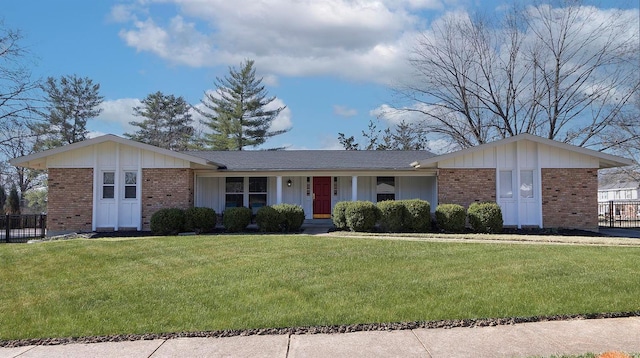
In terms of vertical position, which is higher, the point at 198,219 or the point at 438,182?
the point at 438,182

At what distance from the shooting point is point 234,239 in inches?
484

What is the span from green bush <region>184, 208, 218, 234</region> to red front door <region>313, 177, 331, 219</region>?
5255 millimetres

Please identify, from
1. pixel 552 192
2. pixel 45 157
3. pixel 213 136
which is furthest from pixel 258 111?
pixel 552 192

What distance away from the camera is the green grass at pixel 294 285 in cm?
570

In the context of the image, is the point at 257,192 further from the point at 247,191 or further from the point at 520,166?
the point at 520,166

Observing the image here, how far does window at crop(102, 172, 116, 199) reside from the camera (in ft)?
55.1

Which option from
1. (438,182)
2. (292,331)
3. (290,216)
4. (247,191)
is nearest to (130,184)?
(247,191)

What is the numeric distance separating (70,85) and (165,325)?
41.7 meters

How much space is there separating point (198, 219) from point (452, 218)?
8.31m

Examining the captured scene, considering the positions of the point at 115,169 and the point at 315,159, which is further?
the point at 315,159

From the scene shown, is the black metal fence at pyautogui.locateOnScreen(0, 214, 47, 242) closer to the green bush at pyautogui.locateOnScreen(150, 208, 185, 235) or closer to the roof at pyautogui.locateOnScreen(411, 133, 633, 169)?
the green bush at pyautogui.locateOnScreen(150, 208, 185, 235)

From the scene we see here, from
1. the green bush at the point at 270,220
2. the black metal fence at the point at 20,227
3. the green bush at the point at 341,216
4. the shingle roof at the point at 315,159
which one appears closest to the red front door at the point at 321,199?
the shingle roof at the point at 315,159

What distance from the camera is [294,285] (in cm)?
709

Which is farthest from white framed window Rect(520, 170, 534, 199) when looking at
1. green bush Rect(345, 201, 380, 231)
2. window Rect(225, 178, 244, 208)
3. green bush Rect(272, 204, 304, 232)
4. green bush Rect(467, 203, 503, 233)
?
window Rect(225, 178, 244, 208)
